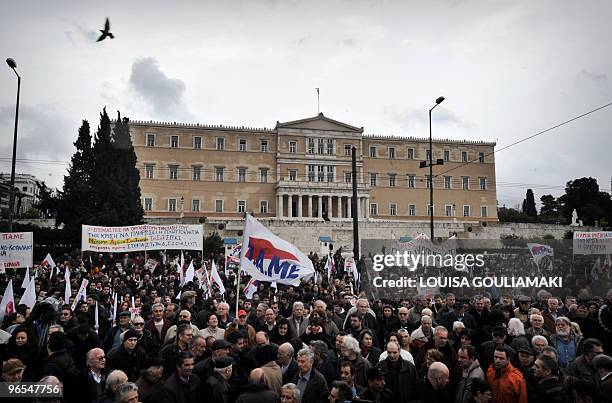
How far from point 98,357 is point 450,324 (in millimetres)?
5100

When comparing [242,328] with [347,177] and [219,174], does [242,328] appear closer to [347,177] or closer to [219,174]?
[219,174]

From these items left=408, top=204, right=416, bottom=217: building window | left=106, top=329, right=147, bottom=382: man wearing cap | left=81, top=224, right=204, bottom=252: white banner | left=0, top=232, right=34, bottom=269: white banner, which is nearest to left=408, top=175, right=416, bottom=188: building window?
left=408, top=204, right=416, bottom=217: building window

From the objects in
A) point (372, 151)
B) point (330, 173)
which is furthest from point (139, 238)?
point (372, 151)

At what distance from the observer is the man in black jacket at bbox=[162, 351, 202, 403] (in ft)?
14.6

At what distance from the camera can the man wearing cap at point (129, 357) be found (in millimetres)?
5566

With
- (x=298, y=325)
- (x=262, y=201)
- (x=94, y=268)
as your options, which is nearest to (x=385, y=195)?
(x=262, y=201)

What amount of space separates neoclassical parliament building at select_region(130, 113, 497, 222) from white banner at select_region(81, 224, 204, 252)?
3449 cm

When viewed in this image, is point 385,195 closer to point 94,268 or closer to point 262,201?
point 262,201

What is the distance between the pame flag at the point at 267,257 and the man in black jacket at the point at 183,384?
3426mm

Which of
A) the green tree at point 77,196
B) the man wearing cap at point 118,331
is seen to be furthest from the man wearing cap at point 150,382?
the green tree at point 77,196

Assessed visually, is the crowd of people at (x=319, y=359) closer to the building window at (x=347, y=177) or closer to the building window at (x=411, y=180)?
the building window at (x=347, y=177)

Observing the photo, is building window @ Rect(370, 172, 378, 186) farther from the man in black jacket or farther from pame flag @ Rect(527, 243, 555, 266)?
the man in black jacket

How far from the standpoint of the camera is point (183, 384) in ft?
14.9

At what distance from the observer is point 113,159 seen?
119 ft
